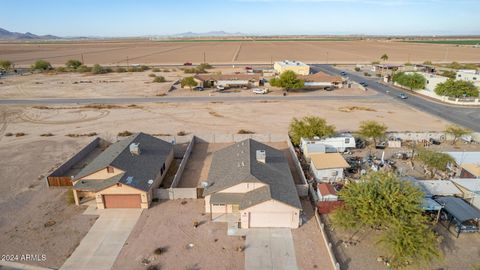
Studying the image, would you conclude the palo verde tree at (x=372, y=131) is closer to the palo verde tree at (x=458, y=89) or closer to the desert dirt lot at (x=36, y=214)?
the desert dirt lot at (x=36, y=214)

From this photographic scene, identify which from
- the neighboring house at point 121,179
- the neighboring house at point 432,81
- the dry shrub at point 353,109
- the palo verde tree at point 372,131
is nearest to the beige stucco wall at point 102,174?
the neighboring house at point 121,179

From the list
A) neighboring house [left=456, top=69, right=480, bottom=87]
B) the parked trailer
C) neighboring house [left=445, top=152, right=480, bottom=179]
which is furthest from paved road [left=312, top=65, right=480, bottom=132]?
the parked trailer

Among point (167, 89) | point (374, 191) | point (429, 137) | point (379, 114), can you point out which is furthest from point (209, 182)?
point (167, 89)

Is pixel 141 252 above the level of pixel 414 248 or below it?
below

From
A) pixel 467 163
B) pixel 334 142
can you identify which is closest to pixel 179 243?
pixel 334 142

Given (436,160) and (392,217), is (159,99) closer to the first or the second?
(436,160)

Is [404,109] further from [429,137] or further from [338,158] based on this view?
[338,158]
